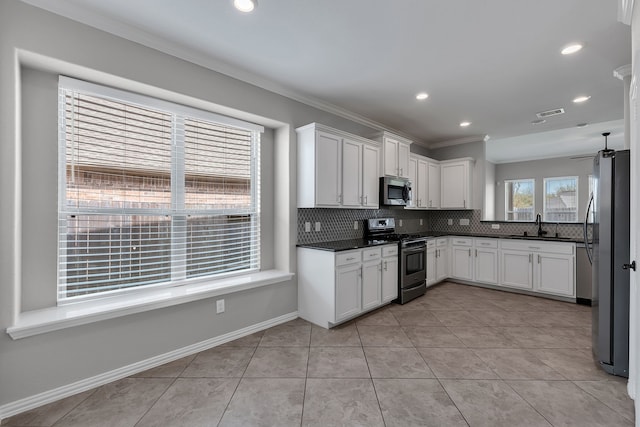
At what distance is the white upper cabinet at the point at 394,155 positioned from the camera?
4234 mm

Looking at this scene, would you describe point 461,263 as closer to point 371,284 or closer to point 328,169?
point 371,284

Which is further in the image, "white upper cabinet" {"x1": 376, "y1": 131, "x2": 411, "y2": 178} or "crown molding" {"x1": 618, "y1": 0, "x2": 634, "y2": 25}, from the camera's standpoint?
"white upper cabinet" {"x1": 376, "y1": 131, "x2": 411, "y2": 178}

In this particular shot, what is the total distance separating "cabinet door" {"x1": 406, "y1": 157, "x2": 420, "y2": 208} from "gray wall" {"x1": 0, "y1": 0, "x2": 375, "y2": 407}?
3.31 meters

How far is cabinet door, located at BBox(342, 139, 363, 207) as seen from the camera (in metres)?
3.68

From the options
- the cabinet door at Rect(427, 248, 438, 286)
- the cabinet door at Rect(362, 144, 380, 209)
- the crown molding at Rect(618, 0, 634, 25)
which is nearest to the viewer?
the crown molding at Rect(618, 0, 634, 25)

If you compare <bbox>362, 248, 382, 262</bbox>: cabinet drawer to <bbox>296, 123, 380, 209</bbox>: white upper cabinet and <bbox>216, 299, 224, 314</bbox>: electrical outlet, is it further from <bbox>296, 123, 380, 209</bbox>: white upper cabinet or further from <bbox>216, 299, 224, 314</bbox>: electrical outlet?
<bbox>216, 299, 224, 314</bbox>: electrical outlet

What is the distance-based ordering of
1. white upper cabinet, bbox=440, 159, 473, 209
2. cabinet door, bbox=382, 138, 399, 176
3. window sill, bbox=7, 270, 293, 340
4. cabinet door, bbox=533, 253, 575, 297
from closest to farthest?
Answer: 1. window sill, bbox=7, 270, 293, 340
2. cabinet door, bbox=533, 253, 575, 297
3. cabinet door, bbox=382, 138, 399, 176
4. white upper cabinet, bbox=440, 159, 473, 209

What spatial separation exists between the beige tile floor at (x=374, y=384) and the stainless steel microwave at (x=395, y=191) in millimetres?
1759

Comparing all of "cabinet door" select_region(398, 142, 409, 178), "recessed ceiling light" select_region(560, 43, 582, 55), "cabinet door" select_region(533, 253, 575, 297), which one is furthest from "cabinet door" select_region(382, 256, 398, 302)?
"recessed ceiling light" select_region(560, 43, 582, 55)

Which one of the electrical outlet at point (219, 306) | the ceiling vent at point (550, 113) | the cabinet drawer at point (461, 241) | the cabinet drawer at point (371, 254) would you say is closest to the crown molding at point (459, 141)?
the ceiling vent at point (550, 113)

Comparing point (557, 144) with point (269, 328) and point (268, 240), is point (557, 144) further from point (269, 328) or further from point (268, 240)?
point (269, 328)

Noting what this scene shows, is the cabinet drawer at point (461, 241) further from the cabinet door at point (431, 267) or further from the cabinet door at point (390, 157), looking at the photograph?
the cabinet door at point (390, 157)

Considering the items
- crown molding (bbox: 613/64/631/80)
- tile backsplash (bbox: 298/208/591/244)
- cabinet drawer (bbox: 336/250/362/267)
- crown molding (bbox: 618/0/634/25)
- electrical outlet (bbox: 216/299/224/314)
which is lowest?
electrical outlet (bbox: 216/299/224/314)

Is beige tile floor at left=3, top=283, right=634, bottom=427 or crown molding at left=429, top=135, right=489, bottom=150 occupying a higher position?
crown molding at left=429, top=135, right=489, bottom=150
